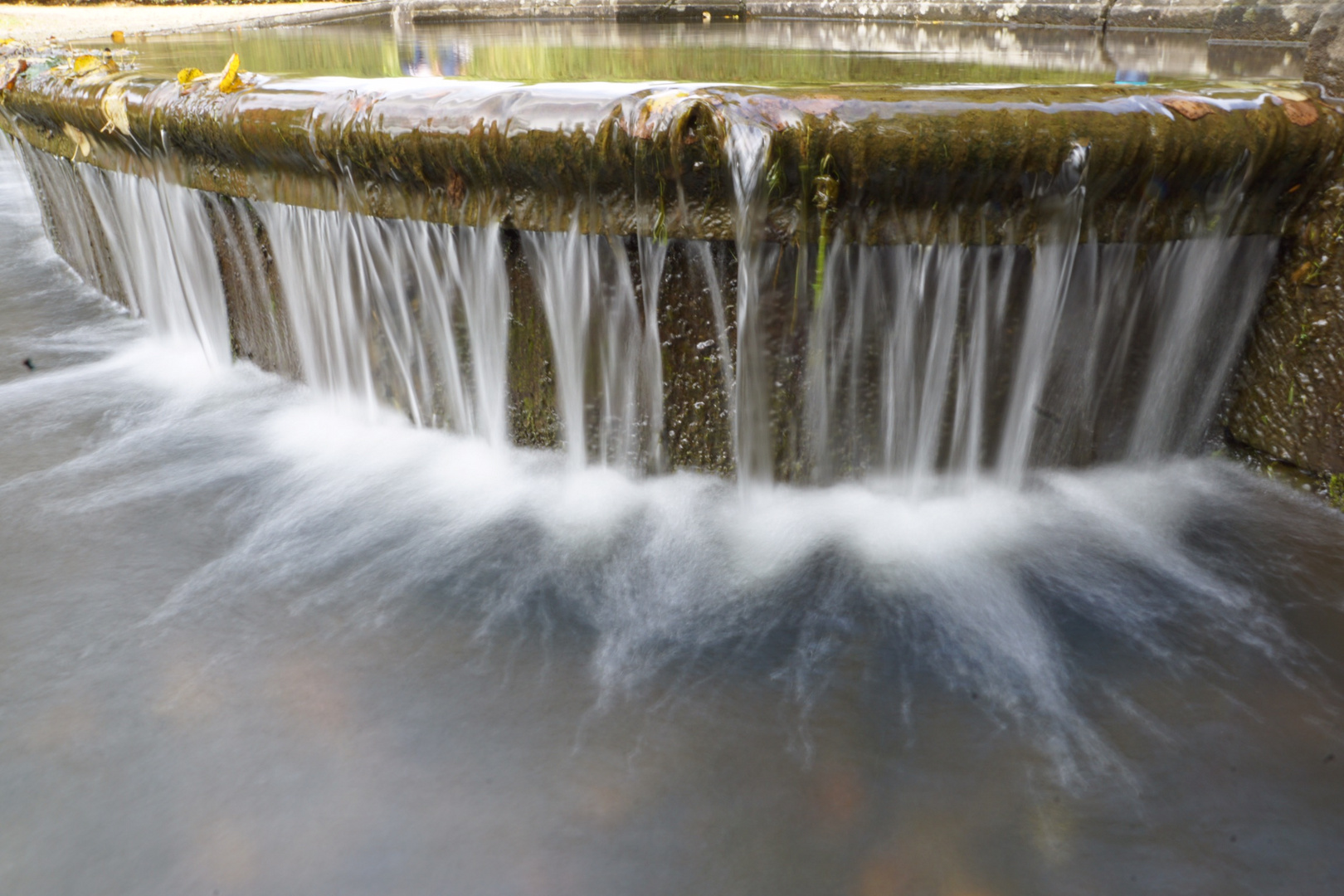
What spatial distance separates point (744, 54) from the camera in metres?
6.62

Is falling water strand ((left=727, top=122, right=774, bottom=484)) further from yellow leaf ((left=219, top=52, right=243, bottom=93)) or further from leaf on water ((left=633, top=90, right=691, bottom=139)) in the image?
yellow leaf ((left=219, top=52, right=243, bottom=93))

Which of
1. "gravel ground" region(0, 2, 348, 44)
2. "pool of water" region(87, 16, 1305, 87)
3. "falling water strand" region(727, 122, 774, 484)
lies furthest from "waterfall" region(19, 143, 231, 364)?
"gravel ground" region(0, 2, 348, 44)

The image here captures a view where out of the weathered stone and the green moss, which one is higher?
the weathered stone

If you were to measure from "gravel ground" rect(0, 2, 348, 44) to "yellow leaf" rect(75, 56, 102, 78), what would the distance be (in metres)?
6.72

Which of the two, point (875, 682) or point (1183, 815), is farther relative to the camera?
point (875, 682)

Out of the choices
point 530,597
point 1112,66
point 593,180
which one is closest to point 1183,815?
point 530,597

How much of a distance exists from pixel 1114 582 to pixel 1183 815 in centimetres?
92

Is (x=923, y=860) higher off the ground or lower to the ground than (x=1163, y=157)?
lower

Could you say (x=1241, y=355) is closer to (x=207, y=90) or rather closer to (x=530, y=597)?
(x=530, y=597)

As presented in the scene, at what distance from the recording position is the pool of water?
187 inches

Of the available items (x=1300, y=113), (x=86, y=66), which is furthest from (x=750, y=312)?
(x=86, y=66)

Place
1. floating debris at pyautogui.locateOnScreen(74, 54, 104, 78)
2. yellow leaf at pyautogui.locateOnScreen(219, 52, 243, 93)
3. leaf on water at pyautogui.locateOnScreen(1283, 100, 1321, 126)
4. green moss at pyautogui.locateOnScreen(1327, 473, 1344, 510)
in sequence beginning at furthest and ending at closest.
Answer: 1. floating debris at pyautogui.locateOnScreen(74, 54, 104, 78)
2. yellow leaf at pyautogui.locateOnScreen(219, 52, 243, 93)
3. green moss at pyautogui.locateOnScreen(1327, 473, 1344, 510)
4. leaf on water at pyautogui.locateOnScreen(1283, 100, 1321, 126)

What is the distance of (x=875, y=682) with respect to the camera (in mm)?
2395

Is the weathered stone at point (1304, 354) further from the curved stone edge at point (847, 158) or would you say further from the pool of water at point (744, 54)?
the pool of water at point (744, 54)
